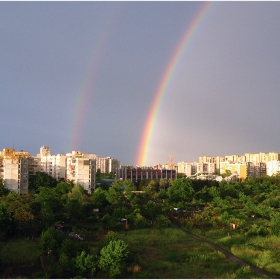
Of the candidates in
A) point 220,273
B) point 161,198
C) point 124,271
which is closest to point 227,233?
point 220,273

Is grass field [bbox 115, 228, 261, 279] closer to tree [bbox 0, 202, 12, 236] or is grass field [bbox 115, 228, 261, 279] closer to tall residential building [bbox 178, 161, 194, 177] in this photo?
tree [bbox 0, 202, 12, 236]

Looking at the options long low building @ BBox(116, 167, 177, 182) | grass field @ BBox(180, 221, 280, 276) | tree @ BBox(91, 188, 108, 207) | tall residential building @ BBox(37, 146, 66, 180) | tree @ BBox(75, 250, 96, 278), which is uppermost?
tall residential building @ BBox(37, 146, 66, 180)

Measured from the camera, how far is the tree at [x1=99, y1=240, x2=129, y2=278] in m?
6.39

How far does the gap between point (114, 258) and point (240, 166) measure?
32467 mm

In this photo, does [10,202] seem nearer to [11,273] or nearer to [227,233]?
[11,273]

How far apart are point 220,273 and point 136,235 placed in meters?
3.79

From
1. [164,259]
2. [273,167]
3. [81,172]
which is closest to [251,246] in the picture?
[164,259]

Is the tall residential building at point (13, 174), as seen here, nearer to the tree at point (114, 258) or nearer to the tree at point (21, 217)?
the tree at point (21, 217)

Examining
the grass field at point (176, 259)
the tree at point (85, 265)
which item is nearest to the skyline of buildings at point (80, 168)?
the grass field at point (176, 259)

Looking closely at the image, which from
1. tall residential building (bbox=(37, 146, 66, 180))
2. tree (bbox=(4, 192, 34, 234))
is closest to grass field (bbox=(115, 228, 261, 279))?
tree (bbox=(4, 192, 34, 234))

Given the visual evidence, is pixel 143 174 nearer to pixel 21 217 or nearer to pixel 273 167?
pixel 273 167

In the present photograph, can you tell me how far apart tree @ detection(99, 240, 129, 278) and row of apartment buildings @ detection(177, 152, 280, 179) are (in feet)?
103

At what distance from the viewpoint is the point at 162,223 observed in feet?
37.4

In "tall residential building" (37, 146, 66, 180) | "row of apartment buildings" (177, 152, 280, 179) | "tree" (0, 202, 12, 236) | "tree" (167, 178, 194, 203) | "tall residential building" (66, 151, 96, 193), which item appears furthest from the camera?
"row of apartment buildings" (177, 152, 280, 179)
